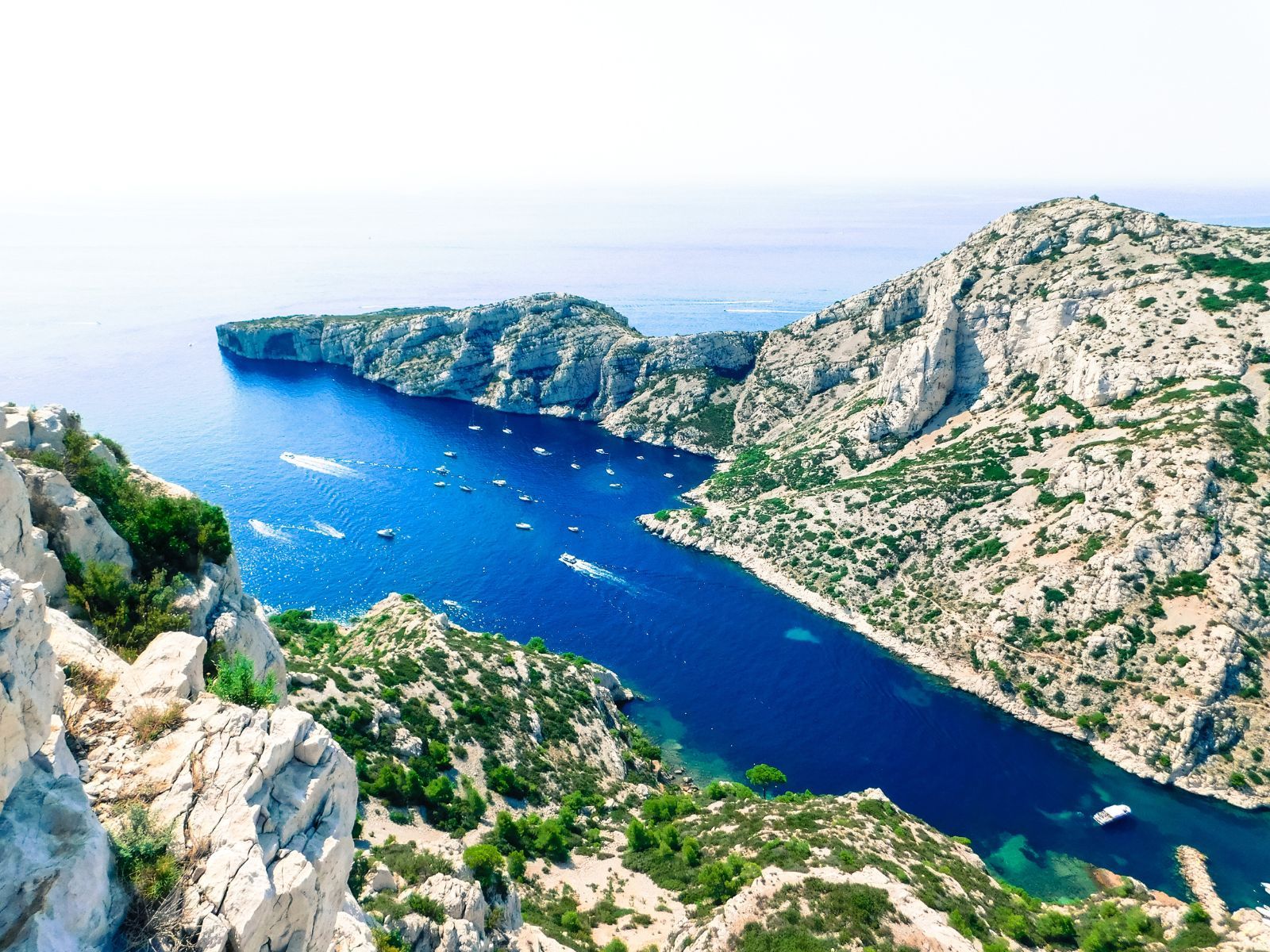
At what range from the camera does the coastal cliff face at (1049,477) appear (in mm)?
66625

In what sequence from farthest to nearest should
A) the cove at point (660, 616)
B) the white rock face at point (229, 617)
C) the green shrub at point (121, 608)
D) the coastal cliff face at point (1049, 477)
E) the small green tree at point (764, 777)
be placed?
the coastal cliff face at point (1049, 477)
the small green tree at point (764, 777)
the cove at point (660, 616)
the white rock face at point (229, 617)
the green shrub at point (121, 608)

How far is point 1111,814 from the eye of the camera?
58969mm

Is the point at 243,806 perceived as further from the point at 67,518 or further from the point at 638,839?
the point at 638,839

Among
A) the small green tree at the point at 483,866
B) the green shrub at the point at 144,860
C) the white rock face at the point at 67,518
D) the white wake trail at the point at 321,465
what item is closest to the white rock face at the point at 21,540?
the white rock face at the point at 67,518

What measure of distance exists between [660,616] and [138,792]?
75.0m

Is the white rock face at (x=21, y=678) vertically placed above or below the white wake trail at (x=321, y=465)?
above

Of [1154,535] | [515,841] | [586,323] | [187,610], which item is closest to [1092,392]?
[1154,535]

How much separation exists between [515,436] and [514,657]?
304 feet

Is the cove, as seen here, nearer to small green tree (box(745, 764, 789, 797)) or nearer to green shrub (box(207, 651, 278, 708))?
small green tree (box(745, 764, 789, 797))

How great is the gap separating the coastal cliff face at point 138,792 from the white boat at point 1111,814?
65.9 metres

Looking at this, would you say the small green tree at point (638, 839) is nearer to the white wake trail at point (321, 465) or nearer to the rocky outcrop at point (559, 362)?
the white wake trail at point (321, 465)

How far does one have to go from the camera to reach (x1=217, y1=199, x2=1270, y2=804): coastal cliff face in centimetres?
6662

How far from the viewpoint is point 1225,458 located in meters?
73.2

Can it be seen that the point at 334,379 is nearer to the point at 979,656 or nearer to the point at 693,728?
the point at 693,728
